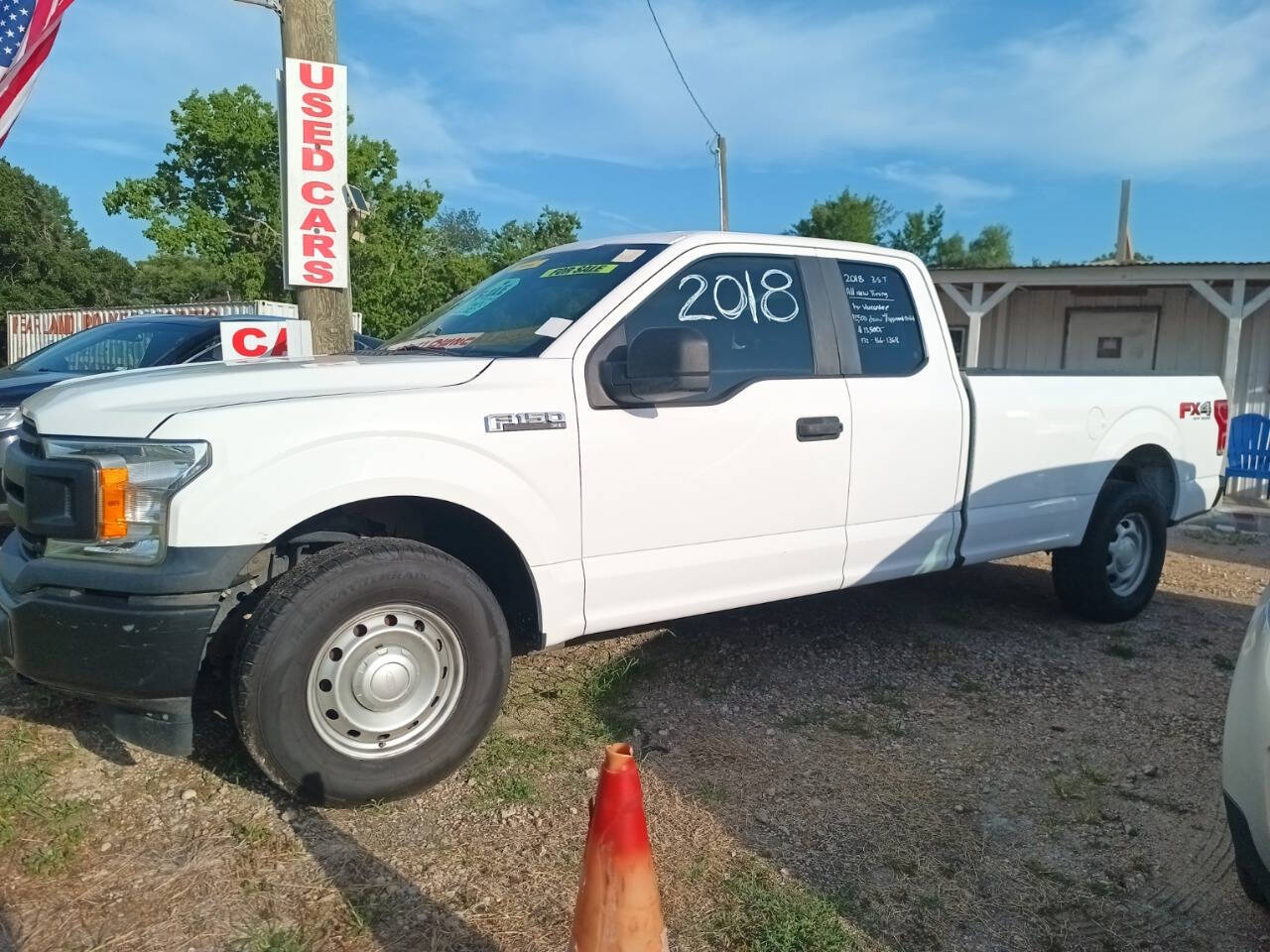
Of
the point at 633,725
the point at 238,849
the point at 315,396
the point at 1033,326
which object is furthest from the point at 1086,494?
the point at 1033,326

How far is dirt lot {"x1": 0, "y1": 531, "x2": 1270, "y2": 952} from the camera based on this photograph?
278cm

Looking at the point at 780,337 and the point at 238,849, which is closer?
the point at 238,849

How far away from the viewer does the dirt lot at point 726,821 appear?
2777mm

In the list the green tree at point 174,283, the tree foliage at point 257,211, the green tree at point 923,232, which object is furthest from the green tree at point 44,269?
the green tree at point 923,232

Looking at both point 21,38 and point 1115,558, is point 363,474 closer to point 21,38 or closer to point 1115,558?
point 1115,558

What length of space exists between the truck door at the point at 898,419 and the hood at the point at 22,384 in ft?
16.5

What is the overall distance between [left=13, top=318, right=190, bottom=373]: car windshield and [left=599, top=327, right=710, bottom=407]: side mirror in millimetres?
4860

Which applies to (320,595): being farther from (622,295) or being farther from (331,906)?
(622,295)

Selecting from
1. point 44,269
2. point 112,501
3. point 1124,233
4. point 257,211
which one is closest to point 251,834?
point 112,501

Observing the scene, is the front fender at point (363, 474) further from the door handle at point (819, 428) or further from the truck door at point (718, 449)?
the door handle at point (819, 428)

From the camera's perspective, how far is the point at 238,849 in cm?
307

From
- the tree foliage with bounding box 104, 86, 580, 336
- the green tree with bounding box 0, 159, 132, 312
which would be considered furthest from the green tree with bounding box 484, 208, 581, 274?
the green tree with bounding box 0, 159, 132, 312

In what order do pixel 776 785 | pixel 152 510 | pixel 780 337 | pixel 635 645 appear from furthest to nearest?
1. pixel 635 645
2. pixel 780 337
3. pixel 776 785
4. pixel 152 510

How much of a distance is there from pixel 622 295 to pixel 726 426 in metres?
0.63
